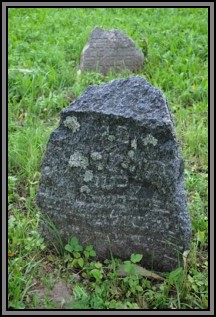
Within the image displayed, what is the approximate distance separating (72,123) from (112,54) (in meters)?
2.94

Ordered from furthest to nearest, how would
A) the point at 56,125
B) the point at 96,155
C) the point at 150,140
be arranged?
the point at 56,125, the point at 96,155, the point at 150,140

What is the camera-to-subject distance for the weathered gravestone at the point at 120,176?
2.60 metres

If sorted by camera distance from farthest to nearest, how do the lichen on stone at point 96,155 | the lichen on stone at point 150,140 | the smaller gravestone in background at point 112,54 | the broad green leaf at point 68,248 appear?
the smaller gravestone in background at point 112,54 → the broad green leaf at point 68,248 → the lichen on stone at point 96,155 → the lichen on stone at point 150,140

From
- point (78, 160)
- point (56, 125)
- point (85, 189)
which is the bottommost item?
point (85, 189)

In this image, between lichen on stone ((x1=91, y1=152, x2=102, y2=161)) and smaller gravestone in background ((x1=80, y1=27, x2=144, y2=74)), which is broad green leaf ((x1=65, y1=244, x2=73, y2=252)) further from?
smaller gravestone in background ((x1=80, y1=27, x2=144, y2=74))

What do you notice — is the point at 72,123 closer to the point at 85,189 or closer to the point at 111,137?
the point at 111,137

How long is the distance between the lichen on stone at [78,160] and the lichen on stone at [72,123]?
0.45 feet

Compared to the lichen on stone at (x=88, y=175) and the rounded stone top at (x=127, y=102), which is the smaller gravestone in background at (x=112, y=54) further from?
the lichen on stone at (x=88, y=175)

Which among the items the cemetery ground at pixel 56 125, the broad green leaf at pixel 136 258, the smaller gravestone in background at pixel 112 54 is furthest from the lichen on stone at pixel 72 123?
the smaller gravestone in background at pixel 112 54

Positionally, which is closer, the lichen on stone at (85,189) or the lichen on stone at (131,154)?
the lichen on stone at (131,154)

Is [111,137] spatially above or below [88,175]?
above

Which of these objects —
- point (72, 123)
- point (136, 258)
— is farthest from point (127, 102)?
point (136, 258)

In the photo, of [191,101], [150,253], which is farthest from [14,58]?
[150,253]

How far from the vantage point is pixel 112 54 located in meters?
5.48
